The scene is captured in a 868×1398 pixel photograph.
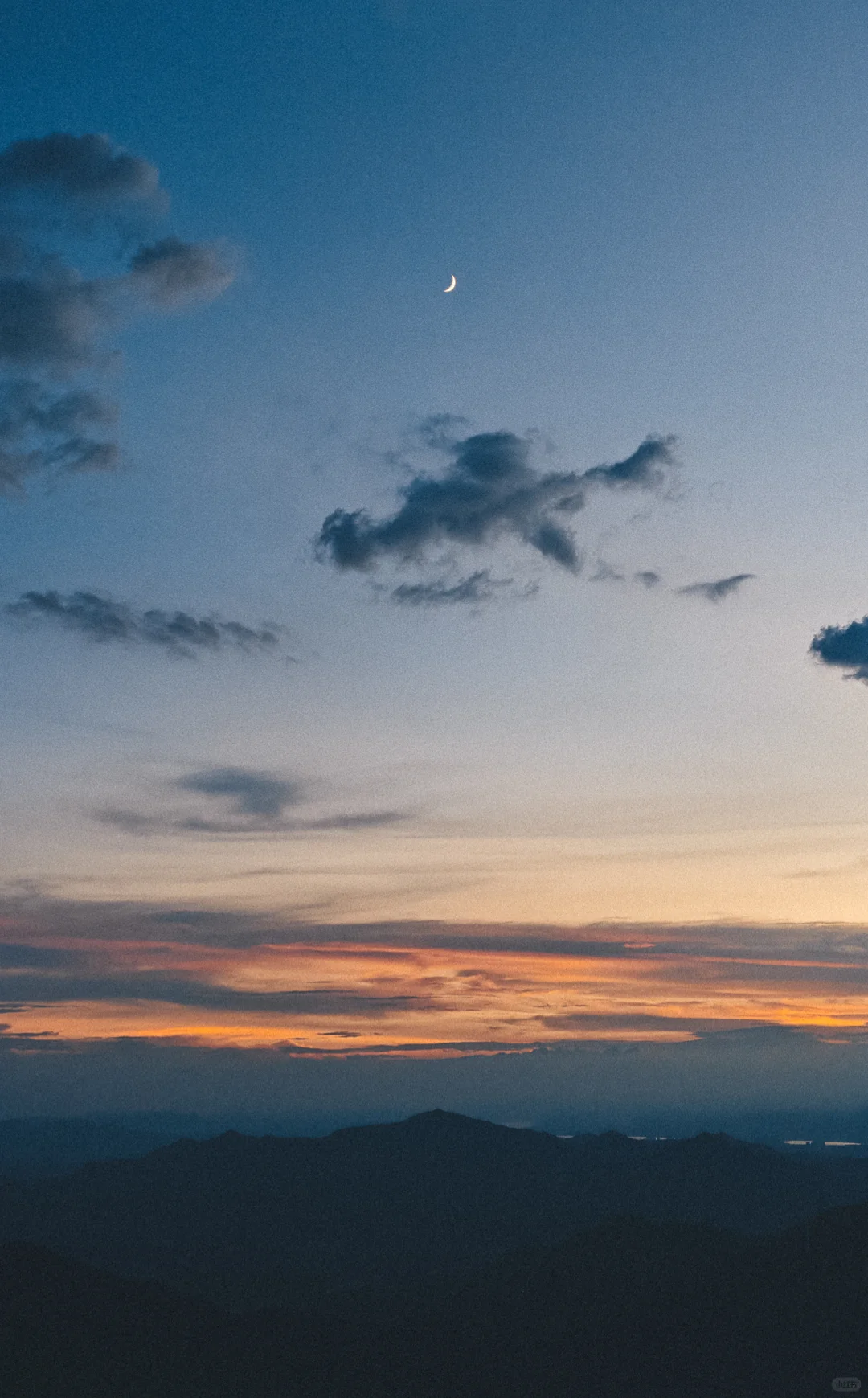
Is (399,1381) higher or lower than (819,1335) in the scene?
lower

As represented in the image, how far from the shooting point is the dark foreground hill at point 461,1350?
164 m

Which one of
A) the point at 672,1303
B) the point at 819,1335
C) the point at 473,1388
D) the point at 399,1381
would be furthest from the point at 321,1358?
the point at 819,1335

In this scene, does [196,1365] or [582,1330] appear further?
[582,1330]

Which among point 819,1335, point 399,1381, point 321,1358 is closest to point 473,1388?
point 399,1381

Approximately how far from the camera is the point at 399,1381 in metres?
182

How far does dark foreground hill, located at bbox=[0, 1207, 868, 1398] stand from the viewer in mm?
163500

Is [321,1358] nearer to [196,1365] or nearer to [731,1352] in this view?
[196,1365]

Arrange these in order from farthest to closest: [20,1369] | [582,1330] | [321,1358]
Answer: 1. [582,1330]
2. [321,1358]
3. [20,1369]

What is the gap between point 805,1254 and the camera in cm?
19625

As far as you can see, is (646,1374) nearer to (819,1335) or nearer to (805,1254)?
(819,1335)

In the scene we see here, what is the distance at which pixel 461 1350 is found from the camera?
200m

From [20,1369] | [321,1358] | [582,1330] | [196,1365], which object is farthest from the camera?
[582,1330]

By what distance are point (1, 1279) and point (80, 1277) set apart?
1273 centimetres

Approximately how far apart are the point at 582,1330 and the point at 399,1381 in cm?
3312
